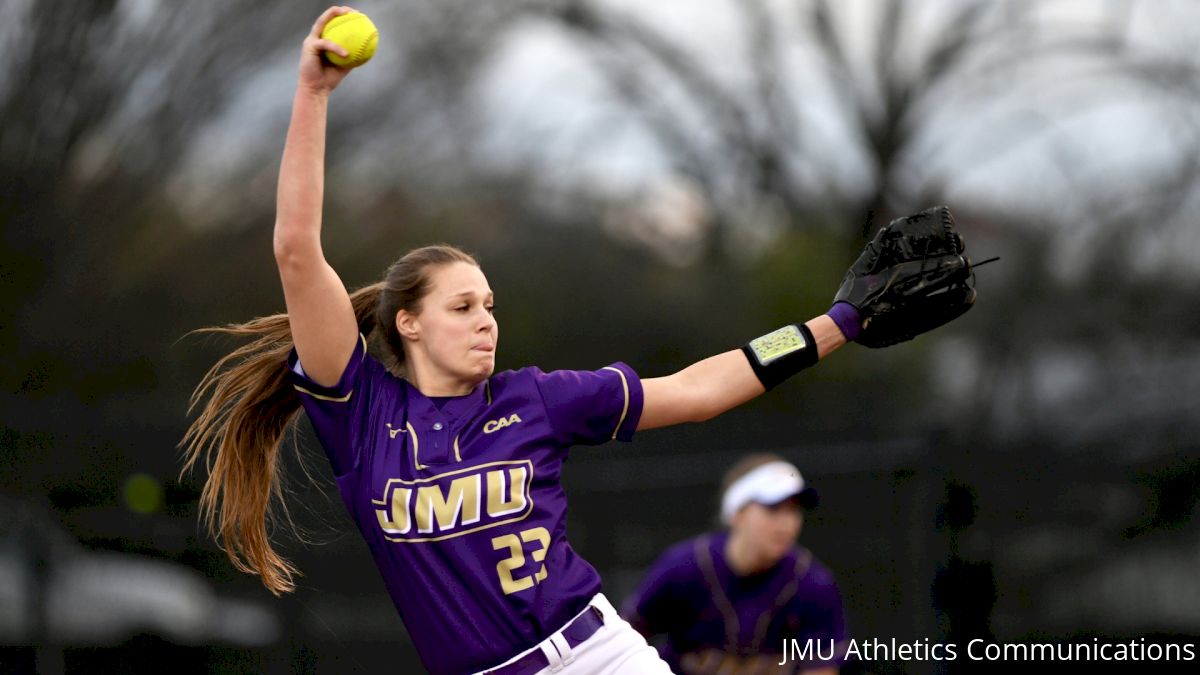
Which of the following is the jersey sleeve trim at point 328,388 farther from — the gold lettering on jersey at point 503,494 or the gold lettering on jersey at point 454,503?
the gold lettering on jersey at point 503,494

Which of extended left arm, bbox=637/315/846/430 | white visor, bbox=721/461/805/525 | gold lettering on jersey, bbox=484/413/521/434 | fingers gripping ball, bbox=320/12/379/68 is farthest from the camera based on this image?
white visor, bbox=721/461/805/525

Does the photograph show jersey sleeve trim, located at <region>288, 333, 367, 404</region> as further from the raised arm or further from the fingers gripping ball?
the fingers gripping ball

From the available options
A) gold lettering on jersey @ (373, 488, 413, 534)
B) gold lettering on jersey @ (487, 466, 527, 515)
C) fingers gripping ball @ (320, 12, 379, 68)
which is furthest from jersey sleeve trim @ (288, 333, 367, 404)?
fingers gripping ball @ (320, 12, 379, 68)

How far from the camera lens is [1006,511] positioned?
22.6 feet

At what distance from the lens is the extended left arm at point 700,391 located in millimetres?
3082

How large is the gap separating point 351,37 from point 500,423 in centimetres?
85

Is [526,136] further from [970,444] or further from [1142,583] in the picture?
[1142,583]

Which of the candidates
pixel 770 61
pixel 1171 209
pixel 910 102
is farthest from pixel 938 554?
pixel 770 61

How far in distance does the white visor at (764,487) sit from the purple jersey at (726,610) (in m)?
0.14

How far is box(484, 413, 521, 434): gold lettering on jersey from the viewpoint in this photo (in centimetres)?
296

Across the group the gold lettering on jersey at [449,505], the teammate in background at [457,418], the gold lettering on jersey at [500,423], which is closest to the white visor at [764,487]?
the teammate in background at [457,418]

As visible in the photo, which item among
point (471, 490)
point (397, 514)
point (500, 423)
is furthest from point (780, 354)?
point (397, 514)

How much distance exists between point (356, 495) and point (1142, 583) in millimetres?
5136

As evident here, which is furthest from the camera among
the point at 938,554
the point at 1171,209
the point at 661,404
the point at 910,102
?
the point at 910,102
